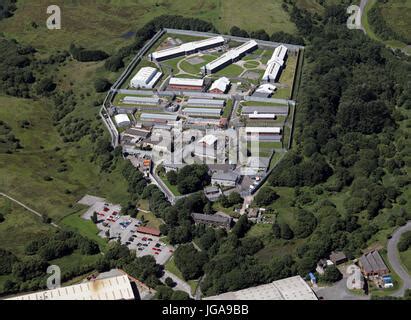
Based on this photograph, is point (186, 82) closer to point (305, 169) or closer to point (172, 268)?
point (305, 169)

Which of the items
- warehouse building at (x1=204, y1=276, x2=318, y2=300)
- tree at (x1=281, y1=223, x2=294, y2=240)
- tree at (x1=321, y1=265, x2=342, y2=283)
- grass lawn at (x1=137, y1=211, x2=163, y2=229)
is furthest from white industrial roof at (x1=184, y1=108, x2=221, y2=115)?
warehouse building at (x1=204, y1=276, x2=318, y2=300)

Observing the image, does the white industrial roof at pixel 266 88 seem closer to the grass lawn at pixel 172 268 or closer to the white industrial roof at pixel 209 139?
the white industrial roof at pixel 209 139

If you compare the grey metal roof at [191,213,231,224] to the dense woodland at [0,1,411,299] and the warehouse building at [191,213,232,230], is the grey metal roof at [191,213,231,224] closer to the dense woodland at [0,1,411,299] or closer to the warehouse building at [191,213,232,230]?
the warehouse building at [191,213,232,230]

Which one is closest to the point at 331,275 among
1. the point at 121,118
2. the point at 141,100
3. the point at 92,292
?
the point at 92,292

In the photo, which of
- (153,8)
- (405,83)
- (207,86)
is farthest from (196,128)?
(153,8)

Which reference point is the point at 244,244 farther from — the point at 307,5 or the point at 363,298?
the point at 307,5

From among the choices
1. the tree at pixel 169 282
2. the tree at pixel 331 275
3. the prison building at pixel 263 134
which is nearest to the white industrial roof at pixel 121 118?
the prison building at pixel 263 134
